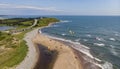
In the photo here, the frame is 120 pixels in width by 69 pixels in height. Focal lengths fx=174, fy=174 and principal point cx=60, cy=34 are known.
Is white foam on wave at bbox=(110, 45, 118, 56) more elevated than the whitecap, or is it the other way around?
the whitecap

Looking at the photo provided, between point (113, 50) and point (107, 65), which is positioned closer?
point (107, 65)

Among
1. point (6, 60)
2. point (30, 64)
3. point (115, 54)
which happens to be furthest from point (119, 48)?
point (6, 60)

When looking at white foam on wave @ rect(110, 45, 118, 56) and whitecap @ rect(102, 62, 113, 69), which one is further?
white foam on wave @ rect(110, 45, 118, 56)

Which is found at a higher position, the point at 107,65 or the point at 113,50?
the point at 107,65

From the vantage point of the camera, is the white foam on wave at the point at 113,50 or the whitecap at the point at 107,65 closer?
the whitecap at the point at 107,65

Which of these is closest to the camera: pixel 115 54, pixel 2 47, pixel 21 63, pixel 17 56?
pixel 21 63

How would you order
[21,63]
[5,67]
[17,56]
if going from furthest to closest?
[17,56], [21,63], [5,67]

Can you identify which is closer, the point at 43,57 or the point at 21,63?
the point at 21,63

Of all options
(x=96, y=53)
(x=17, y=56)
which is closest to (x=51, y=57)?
(x=17, y=56)

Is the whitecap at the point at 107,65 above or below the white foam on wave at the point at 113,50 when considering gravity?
above

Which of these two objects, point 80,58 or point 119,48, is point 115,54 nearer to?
point 119,48
